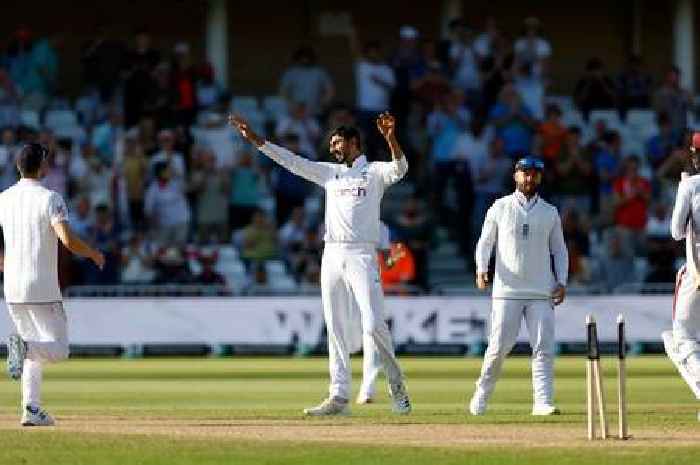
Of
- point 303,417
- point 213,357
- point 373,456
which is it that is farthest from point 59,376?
point 373,456

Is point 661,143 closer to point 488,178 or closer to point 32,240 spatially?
point 488,178

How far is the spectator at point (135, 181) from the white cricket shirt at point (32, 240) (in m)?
14.5

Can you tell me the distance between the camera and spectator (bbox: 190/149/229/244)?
100 ft

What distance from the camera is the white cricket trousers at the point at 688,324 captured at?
634 inches

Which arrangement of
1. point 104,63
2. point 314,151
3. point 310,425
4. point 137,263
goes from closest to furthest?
1. point 310,425
2. point 137,263
3. point 314,151
4. point 104,63

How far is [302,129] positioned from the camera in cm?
3116

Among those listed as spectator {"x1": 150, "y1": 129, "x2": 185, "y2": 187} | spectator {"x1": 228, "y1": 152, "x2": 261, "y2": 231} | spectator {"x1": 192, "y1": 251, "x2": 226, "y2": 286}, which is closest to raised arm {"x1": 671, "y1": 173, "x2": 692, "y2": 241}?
spectator {"x1": 192, "y1": 251, "x2": 226, "y2": 286}

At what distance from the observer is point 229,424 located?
51.4 feet

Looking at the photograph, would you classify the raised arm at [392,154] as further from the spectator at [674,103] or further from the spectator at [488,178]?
the spectator at [674,103]

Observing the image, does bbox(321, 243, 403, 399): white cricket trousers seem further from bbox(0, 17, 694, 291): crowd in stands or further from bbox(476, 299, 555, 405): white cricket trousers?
bbox(0, 17, 694, 291): crowd in stands

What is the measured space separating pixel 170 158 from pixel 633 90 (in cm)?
772

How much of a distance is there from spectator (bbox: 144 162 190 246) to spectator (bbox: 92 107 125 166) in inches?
48.7

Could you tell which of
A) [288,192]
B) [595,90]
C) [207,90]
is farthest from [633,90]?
[207,90]

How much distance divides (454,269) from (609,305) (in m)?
3.36
